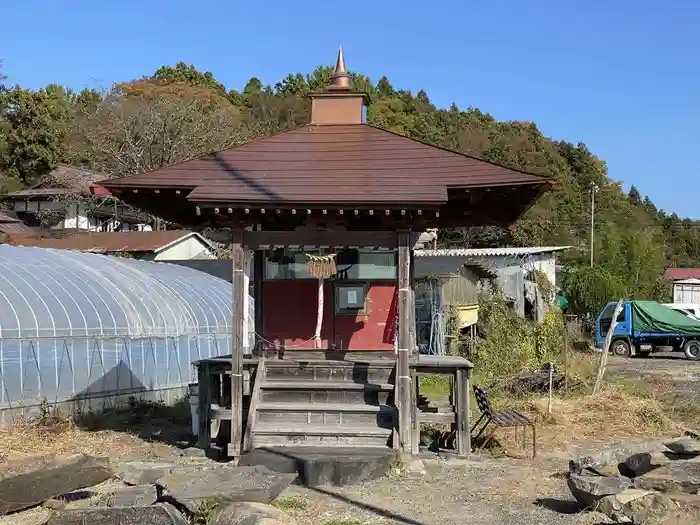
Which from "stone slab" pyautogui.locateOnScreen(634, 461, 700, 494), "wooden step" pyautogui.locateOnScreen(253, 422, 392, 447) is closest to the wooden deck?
"wooden step" pyautogui.locateOnScreen(253, 422, 392, 447)

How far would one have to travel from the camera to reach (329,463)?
8.36m

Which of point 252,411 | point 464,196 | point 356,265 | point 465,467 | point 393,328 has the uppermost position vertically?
point 464,196

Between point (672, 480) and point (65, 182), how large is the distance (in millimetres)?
32829

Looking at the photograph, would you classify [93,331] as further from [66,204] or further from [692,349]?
[66,204]

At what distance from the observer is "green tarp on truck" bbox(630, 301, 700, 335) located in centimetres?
2850

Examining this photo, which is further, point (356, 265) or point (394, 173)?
point (356, 265)

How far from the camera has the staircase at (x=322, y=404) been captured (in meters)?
9.34

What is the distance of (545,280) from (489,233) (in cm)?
1053

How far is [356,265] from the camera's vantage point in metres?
11.1

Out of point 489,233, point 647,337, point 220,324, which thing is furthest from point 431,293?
point 489,233

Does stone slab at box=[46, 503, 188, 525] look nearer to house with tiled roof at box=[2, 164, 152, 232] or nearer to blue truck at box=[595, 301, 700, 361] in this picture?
blue truck at box=[595, 301, 700, 361]

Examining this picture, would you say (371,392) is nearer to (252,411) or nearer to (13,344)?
(252,411)

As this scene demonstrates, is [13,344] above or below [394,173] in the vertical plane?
below

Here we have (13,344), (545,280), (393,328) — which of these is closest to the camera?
(393,328)
